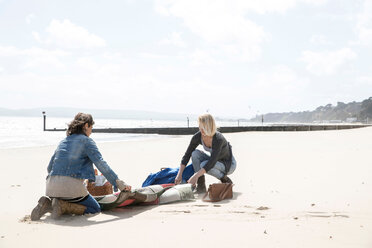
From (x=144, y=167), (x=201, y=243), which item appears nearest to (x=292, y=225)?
(x=201, y=243)

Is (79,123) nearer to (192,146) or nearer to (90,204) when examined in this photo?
(90,204)

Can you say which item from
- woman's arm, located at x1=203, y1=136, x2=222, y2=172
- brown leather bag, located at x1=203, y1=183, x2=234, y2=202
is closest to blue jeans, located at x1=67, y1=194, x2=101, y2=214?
brown leather bag, located at x1=203, y1=183, x2=234, y2=202

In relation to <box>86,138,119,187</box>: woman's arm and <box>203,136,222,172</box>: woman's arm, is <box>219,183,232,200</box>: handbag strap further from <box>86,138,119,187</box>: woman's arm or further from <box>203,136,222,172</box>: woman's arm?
<box>86,138,119,187</box>: woman's arm

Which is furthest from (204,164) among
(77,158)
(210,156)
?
(77,158)

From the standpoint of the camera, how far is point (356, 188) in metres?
5.84

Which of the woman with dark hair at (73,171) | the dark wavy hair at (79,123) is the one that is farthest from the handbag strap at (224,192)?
the dark wavy hair at (79,123)

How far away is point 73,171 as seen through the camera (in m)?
4.29

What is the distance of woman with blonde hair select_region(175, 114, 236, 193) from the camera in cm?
539

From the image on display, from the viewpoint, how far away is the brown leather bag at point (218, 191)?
5.12 m

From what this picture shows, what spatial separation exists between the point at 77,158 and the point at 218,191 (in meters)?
2.08

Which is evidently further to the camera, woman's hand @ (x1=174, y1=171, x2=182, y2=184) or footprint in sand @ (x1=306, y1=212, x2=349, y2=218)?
woman's hand @ (x1=174, y1=171, x2=182, y2=184)

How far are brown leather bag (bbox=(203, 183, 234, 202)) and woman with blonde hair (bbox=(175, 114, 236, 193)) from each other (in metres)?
0.33

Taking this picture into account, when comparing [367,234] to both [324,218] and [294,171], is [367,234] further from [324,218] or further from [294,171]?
[294,171]

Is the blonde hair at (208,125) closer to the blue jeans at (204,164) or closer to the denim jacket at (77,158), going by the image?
the blue jeans at (204,164)
